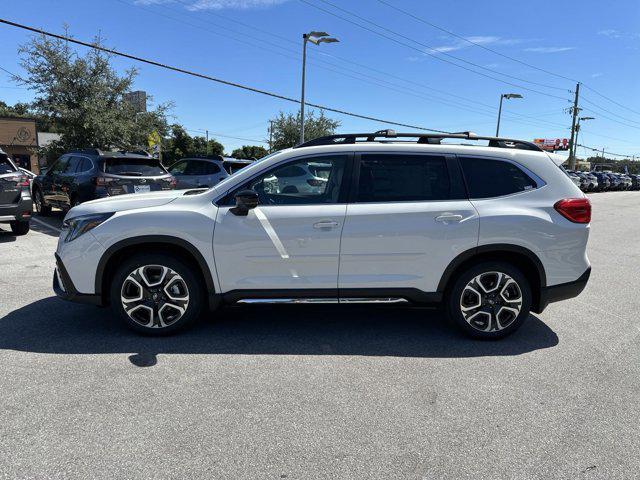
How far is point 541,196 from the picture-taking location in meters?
4.25

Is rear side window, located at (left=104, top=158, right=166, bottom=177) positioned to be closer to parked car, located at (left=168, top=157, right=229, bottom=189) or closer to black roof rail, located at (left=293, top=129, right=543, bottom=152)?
parked car, located at (left=168, top=157, right=229, bottom=189)

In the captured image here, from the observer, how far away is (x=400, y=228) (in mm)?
4078

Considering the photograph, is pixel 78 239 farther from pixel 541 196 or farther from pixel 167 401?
pixel 541 196

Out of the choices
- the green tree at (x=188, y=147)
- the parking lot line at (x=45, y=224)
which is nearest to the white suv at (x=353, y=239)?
the parking lot line at (x=45, y=224)

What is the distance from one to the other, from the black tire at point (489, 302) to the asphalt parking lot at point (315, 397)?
6.1 inches

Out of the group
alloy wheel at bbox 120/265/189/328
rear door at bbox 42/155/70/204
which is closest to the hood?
alloy wheel at bbox 120/265/189/328

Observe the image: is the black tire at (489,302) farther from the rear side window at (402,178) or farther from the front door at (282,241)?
the front door at (282,241)

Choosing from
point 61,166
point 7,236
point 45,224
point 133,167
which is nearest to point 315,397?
point 133,167

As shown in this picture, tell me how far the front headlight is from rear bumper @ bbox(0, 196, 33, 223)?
226 inches

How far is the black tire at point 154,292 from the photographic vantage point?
4.14 metres

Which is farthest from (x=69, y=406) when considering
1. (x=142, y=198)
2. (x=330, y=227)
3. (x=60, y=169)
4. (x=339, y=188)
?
(x=60, y=169)

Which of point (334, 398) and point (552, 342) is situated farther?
point (552, 342)

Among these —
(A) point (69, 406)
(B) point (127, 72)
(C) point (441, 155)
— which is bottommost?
(A) point (69, 406)

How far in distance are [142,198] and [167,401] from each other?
1961 mm
